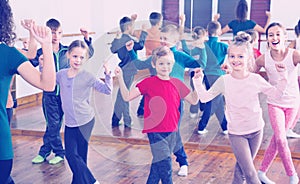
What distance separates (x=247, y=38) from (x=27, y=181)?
6.03 feet

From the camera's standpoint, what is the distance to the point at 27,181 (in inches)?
131

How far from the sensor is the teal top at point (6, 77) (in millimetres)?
1694

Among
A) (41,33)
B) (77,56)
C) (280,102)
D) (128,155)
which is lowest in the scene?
(128,155)

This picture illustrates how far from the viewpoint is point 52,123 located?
3.71 m

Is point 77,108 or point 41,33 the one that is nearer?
point 41,33

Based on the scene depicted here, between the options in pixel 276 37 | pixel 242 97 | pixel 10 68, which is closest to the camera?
pixel 10 68

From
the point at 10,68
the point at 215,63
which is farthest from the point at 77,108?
the point at 215,63

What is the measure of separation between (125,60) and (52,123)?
828 mm

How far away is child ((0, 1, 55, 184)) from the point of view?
5.57 feet

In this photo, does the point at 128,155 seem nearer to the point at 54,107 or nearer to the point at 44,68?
the point at 54,107

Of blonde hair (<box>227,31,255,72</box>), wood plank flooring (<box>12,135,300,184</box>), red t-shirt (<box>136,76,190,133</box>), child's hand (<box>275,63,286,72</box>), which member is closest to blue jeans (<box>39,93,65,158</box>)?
wood plank flooring (<box>12,135,300,184</box>)

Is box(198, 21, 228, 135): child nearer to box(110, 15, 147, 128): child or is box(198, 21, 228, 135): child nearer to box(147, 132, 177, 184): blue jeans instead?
box(110, 15, 147, 128): child

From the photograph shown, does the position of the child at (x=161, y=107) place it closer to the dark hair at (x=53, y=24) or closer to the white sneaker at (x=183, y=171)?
the white sneaker at (x=183, y=171)

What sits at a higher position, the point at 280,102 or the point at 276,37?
the point at 276,37
